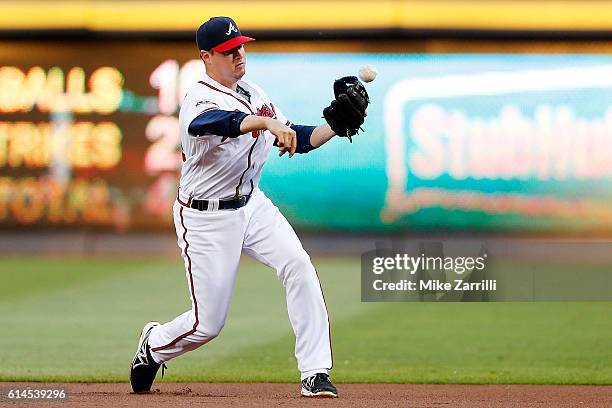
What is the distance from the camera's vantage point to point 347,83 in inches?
201

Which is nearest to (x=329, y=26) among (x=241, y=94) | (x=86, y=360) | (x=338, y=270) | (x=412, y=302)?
(x=338, y=270)

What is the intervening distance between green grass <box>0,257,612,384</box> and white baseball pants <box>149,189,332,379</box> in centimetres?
115

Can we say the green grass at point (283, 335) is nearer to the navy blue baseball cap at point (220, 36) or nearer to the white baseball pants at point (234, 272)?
the white baseball pants at point (234, 272)

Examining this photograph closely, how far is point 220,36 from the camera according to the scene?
5066 mm

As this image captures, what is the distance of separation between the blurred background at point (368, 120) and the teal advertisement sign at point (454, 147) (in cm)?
2

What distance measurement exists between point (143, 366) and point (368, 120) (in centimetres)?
965

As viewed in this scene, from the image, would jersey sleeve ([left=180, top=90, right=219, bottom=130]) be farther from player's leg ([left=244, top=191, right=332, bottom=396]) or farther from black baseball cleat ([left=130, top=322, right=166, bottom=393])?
black baseball cleat ([left=130, top=322, right=166, bottom=393])

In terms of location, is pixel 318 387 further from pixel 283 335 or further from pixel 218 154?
pixel 283 335

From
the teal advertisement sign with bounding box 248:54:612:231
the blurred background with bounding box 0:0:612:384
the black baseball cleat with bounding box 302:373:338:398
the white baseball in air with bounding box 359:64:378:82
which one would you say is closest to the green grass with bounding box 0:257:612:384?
the black baseball cleat with bounding box 302:373:338:398

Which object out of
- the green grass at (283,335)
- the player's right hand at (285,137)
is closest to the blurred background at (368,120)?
the green grass at (283,335)

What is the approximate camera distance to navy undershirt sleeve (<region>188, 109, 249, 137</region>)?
4.73 metres

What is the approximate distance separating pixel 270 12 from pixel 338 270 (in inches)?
153

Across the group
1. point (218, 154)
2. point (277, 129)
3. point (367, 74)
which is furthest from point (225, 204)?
point (367, 74)

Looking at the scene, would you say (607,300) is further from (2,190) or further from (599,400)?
(2,190)
